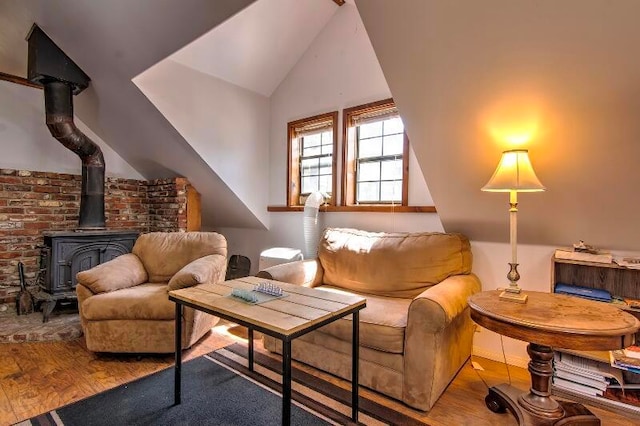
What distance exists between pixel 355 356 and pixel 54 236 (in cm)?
304

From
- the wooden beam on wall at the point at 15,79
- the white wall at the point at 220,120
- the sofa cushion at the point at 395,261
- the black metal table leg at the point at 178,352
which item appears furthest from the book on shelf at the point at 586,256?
the wooden beam on wall at the point at 15,79

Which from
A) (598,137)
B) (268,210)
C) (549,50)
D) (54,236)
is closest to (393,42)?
(549,50)

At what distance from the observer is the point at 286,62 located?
356cm

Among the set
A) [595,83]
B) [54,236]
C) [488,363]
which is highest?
[595,83]

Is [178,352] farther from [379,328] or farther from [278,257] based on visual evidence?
[278,257]

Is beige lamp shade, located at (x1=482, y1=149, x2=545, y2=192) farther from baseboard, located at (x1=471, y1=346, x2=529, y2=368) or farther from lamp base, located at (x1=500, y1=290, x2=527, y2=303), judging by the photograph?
baseboard, located at (x1=471, y1=346, x2=529, y2=368)

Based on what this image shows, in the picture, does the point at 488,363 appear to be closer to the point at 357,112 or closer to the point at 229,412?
the point at 229,412

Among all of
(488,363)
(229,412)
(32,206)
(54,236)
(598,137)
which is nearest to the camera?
(598,137)

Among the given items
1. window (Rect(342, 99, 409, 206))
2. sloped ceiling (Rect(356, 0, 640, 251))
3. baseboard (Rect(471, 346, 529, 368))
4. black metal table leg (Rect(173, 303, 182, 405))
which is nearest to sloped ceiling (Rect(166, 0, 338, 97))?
window (Rect(342, 99, 409, 206))

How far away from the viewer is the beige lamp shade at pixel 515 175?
65.5 inches

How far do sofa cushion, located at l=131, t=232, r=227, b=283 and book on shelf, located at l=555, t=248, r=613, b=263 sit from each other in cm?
248

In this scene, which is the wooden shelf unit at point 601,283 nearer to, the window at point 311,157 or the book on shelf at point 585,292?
the book on shelf at point 585,292

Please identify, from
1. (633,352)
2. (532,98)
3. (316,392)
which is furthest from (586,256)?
(316,392)

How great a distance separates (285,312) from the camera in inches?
57.9
